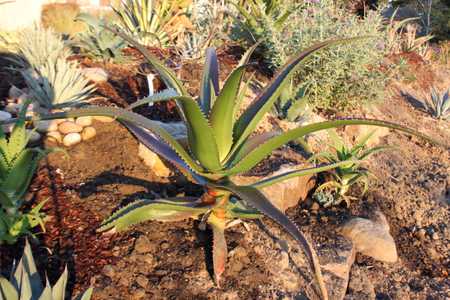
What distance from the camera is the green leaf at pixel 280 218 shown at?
1.41 metres

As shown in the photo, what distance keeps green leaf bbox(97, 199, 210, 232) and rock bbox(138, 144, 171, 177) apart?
0.50 meters

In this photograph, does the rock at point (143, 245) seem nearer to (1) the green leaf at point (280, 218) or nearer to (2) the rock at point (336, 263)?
Answer: (1) the green leaf at point (280, 218)

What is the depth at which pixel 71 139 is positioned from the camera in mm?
2438

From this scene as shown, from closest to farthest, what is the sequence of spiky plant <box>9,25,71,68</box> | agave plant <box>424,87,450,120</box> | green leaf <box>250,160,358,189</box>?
green leaf <box>250,160,358,189</box> < spiky plant <box>9,25,71,68</box> < agave plant <box>424,87,450,120</box>

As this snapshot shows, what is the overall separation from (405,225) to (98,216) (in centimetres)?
221

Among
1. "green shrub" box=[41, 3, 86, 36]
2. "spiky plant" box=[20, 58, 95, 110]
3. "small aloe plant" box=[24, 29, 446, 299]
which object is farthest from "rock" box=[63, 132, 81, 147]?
"green shrub" box=[41, 3, 86, 36]

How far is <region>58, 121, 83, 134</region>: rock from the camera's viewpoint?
2.48 meters

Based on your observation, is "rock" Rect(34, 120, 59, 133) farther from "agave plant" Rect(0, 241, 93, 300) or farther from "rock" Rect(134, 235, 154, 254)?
"agave plant" Rect(0, 241, 93, 300)

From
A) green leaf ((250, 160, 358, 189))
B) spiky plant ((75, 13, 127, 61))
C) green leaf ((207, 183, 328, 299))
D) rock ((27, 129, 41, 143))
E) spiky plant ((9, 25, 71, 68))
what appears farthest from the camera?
spiky plant ((75, 13, 127, 61))

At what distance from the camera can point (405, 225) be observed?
2.96 meters

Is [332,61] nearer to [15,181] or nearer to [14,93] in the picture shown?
[14,93]

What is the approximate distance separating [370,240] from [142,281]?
1464 millimetres

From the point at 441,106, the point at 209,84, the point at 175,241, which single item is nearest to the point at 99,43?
the point at 209,84

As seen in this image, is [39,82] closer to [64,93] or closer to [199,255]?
[64,93]
